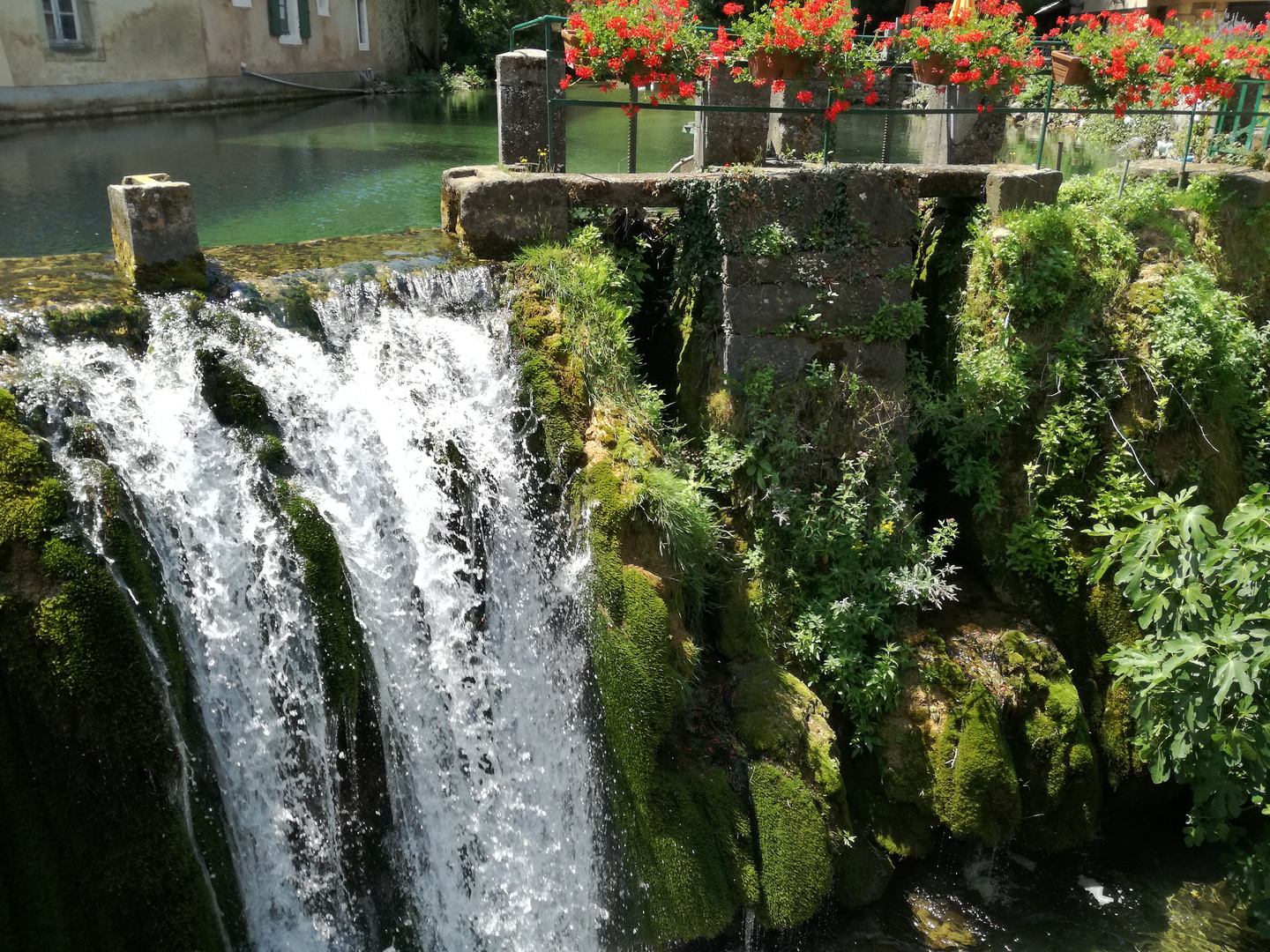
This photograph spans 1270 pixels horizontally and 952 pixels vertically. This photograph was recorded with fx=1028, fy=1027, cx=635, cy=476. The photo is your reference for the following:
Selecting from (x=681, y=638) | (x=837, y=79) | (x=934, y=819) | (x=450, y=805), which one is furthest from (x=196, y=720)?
(x=837, y=79)

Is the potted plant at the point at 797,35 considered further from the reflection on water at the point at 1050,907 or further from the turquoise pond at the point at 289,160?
the reflection on water at the point at 1050,907

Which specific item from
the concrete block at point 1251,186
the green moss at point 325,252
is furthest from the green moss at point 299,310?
the concrete block at point 1251,186

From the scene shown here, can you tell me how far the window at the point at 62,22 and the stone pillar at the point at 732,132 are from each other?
13.8 m

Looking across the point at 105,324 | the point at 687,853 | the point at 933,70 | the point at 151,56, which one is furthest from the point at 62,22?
the point at 687,853

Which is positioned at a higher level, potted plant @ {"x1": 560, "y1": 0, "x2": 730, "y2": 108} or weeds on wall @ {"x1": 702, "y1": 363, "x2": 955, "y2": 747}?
potted plant @ {"x1": 560, "y1": 0, "x2": 730, "y2": 108}

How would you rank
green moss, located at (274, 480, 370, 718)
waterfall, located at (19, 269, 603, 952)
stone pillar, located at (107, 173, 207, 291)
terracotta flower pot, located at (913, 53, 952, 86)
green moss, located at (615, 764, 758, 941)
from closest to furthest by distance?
waterfall, located at (19, 269, 603, 952) → green moss, located at (274, 480, 370, 718) → green moss, located at (615, 764, 758, 941) → stone pillar, located at (107, 173, 207, 291) → terracotta flower pot, located at (913, 53, 952, 86)

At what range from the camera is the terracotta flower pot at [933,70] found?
734 cm

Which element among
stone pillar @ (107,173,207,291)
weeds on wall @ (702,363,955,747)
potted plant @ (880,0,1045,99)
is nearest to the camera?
stone pillar @ (107,173,207,291)

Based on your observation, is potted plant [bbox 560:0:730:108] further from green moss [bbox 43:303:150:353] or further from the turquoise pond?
the turquoise pond

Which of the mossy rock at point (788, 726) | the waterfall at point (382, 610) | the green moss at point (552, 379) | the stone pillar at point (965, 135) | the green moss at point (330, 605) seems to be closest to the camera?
the waterfall at point (382, 610)

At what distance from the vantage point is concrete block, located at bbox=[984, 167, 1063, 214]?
7719 millimetres

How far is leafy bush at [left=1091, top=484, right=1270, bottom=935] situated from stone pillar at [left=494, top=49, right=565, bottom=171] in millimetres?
4621

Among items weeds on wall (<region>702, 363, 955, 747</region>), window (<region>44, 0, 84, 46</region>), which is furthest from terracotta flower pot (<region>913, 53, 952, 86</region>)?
window (<region>44, 0, 84, 46</region>)

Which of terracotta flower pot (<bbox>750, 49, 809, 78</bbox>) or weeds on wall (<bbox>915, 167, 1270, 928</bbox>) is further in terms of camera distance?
weeds on wall (<bbox>915, 167, 1270, 928</bbox>)
